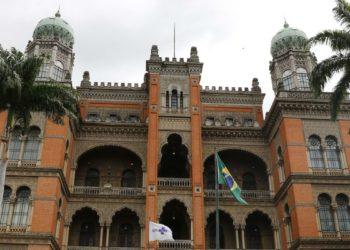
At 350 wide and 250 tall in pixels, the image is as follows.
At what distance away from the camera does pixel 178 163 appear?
42.0 metres

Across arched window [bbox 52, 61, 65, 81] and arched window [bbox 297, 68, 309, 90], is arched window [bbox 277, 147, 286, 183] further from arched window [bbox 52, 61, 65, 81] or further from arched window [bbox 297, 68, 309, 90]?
arched window [bbox 52, 61, 65, 81]

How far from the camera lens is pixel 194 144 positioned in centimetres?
3825

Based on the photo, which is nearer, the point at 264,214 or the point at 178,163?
the point at 264,214

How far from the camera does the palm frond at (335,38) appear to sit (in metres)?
26.3

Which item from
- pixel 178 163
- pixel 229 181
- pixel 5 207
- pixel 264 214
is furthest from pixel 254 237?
pixel 5 207

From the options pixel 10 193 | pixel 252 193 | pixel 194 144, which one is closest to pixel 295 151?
pixel 252 193

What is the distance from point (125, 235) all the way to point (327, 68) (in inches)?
809

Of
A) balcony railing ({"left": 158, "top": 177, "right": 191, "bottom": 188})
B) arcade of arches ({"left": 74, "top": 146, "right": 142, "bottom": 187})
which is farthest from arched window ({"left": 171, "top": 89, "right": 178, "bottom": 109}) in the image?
balcony railing ({"left": 158, "top": 177, "right": 191, "bottom": 188})

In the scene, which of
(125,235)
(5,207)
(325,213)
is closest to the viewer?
(5,207)

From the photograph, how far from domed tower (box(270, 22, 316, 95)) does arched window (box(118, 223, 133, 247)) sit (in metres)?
16.7

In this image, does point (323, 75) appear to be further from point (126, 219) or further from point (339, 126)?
point (126, 219)

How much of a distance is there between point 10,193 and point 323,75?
70.4 feet

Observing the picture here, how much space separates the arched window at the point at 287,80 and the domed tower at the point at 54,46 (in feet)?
59.9

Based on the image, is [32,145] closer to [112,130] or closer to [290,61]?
[112,130]
